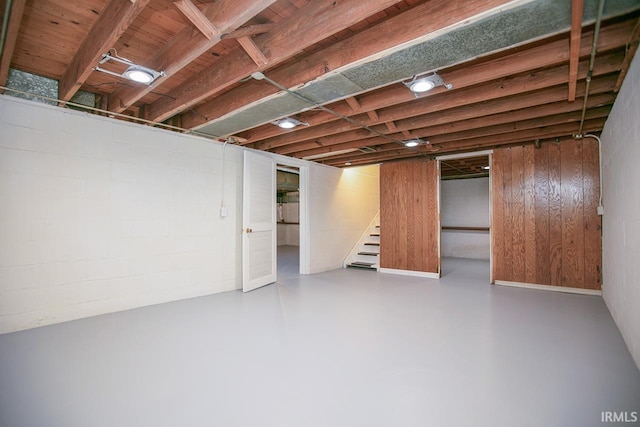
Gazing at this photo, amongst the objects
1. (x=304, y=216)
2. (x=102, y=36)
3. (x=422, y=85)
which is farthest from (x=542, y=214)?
(x=102, y=36)

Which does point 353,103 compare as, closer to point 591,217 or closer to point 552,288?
point 591,217

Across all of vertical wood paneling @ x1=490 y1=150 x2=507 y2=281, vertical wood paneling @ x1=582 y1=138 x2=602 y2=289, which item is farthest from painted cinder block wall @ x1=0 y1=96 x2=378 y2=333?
vertical wood paneling @ x1=582 y1=138 x2=602 y2=289

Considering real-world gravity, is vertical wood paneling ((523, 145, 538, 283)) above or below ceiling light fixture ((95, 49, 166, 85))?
below

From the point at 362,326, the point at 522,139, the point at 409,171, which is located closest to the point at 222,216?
the point at 362,326

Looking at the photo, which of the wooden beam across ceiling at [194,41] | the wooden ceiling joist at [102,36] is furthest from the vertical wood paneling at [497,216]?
the wooden ceiling joist at [102,36]

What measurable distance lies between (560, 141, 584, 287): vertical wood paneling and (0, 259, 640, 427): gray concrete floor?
0.90 m

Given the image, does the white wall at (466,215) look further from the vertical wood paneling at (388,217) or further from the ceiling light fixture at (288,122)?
the ceiling light fixture at (288,122)

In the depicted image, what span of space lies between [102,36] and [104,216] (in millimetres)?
1989

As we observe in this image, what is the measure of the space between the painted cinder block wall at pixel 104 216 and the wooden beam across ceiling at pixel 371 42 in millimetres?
1479

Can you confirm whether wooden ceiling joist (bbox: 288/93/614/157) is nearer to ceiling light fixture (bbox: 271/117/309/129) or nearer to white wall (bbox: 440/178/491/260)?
ceiling light fixture (bbox: 271/117/309/129)

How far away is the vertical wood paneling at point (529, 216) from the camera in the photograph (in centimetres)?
475

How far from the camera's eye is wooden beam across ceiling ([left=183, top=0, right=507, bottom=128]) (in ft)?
5.75

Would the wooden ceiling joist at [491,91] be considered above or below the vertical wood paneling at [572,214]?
above

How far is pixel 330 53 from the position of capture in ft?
7.63
